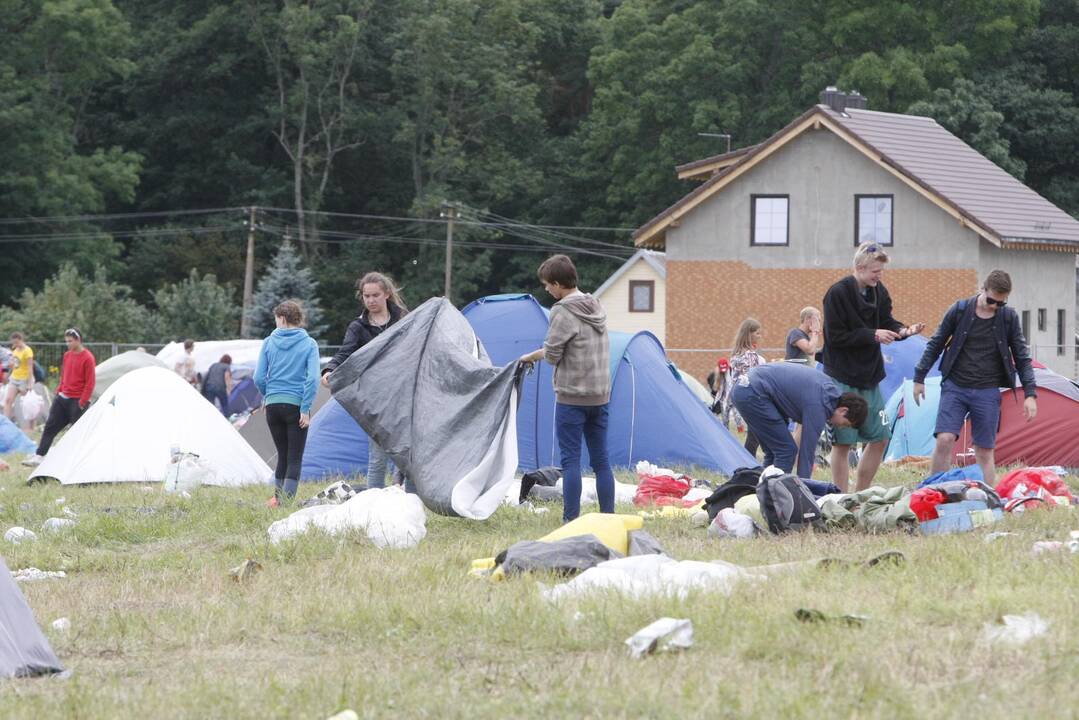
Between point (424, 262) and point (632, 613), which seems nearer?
point (632, 613)

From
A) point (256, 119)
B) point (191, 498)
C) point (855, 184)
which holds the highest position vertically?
point (256, 119)

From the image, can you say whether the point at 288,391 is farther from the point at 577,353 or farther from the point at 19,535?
the point at 577,353

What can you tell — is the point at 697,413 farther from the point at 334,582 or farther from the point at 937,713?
the point at 937,713

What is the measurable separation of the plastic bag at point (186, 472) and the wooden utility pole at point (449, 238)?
1511 inches

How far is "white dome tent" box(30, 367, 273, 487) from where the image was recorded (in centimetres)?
1453

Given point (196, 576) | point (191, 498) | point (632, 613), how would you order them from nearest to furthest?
point (632, 613), point (196, 576), point (191, 498)

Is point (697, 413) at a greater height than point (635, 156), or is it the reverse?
point (635, 156)

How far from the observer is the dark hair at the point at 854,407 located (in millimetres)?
9766

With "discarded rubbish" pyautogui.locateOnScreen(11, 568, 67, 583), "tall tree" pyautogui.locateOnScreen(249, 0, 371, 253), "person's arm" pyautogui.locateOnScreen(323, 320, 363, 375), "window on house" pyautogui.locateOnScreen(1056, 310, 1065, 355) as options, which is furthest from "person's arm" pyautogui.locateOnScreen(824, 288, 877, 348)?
"tall tree" pyautogui.locateOnScreen(249, 0, 371, 253)

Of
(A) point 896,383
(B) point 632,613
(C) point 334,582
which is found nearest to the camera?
(B) point 632,613

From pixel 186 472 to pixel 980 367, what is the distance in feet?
Answer: 23.4

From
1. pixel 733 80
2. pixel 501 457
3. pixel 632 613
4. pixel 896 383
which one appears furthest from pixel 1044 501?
pixel 733 80

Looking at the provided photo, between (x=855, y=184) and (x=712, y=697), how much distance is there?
34470 mm

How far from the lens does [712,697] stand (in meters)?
4.91
